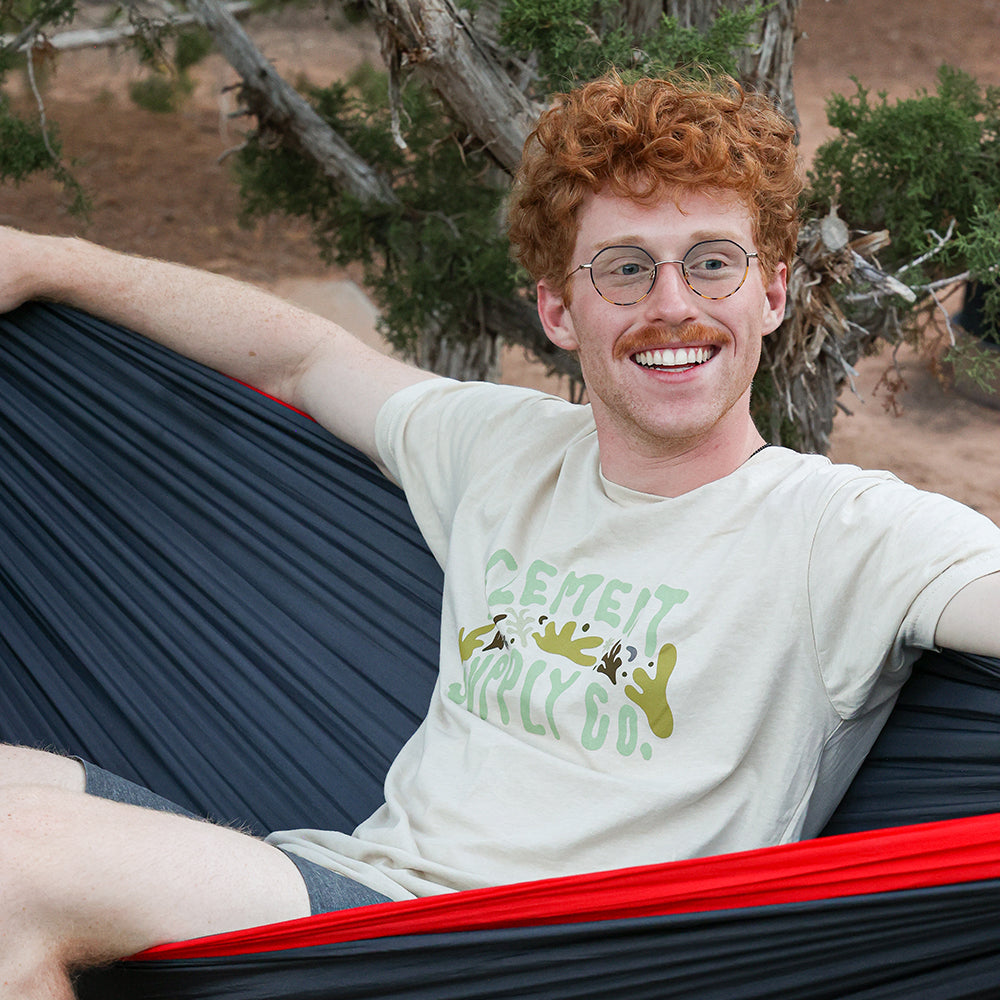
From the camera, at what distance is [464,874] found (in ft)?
4.14

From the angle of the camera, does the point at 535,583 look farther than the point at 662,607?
Yes

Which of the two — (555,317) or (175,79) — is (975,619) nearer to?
(555,317)

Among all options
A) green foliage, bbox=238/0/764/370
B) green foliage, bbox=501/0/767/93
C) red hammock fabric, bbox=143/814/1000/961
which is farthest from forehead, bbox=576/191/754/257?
green foliage, bbox=238/0/764/370

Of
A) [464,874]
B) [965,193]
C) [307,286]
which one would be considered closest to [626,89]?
[464,874]

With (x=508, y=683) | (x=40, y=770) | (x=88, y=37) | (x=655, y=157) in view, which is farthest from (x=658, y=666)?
(x=88, y=37)

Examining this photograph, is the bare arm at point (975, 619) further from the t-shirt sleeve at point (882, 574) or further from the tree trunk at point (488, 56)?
the tree trunk at point (488, 56)

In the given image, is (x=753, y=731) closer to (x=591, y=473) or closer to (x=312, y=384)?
(x=591, y=473)

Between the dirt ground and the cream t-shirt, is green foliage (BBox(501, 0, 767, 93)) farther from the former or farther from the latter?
the cream t-shirt

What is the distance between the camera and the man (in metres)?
1.15

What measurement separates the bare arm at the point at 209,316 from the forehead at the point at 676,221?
433 mm

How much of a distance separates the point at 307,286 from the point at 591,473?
5.02 m

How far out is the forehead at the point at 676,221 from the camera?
53.0 inches

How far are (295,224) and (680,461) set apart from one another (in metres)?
6.19

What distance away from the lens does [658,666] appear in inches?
48.8
